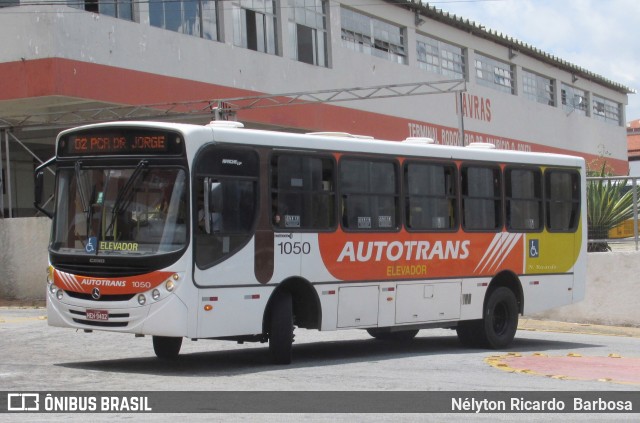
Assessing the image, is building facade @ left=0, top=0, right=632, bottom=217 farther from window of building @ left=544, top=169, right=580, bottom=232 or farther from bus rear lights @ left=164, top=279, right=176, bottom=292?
bus rear lights @ left=164, top=279, right=176, bottom=292

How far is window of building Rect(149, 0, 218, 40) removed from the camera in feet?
99.2

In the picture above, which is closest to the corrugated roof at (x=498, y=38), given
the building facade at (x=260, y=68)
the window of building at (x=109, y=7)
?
the building facade at (x=260, y=68)

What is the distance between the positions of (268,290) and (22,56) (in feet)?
51.1

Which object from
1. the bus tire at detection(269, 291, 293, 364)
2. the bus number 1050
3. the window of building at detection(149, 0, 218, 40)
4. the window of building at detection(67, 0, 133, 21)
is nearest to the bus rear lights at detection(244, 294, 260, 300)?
the bus tire at detection(269, 291, 293, 364)

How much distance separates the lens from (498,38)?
168 ft

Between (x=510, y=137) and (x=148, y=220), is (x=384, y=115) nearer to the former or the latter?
(x=510, y=137)

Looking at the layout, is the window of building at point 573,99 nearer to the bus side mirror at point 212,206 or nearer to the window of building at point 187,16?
the window of building at point 187,16

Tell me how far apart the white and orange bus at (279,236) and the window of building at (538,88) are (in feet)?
127

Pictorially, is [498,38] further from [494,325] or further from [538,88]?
[494,325]

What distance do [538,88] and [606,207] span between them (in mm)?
34782

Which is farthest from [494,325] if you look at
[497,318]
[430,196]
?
[430,196]

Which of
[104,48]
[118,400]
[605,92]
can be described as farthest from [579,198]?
[605,92]

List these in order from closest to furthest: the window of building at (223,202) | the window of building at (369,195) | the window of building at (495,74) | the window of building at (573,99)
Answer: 1. the window of building at (223,202)
2. the window of building at (369,195)
3. the window of building at (495,74)
4. the window of building at (573,99)

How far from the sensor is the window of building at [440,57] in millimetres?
45062
